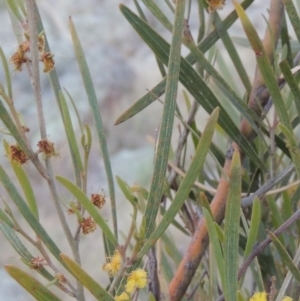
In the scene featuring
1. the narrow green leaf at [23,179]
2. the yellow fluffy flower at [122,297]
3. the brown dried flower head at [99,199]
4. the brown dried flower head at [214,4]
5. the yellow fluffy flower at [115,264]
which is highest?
the brown dried flower head at [214,4]

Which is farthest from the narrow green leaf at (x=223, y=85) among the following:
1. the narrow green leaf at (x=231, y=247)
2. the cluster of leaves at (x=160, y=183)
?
the narrow green leaf at (x=231, y=247)

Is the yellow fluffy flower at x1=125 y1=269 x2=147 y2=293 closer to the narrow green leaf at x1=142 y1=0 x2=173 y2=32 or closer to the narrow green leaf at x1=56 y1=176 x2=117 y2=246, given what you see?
the narrow green leaf at x1=56 y1=176 x2=117 y2=246

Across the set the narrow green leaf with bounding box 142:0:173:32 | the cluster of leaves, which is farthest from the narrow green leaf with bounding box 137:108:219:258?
the narrow green leaf with bounding box 142:0:173:32

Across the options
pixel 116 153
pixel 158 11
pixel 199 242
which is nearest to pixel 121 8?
pixel 158 11

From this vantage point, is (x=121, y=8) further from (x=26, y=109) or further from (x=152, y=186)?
(x=26, y=109)

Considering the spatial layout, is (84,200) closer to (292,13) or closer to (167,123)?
(167,123)

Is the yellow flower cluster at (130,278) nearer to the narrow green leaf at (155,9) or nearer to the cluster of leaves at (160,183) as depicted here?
the cluster of leaves at (160,183)

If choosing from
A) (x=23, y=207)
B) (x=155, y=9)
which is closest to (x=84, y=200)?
(x=23, y=207)
